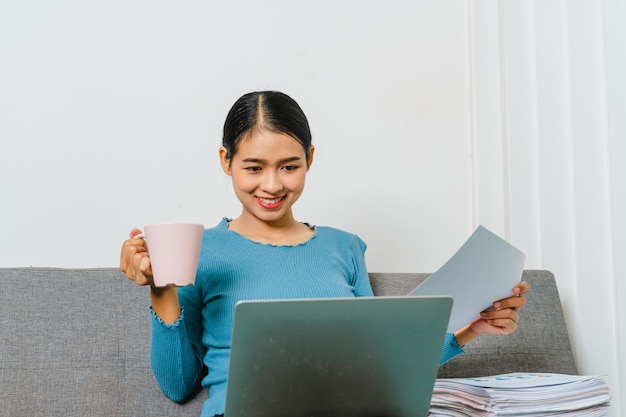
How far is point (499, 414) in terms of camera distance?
128cm

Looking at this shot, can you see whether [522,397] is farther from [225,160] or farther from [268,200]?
[225,160]

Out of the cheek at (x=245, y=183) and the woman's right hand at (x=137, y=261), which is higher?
the cheek at (x=245, y=183)

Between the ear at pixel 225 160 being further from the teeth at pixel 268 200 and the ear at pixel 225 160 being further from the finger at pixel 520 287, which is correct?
the finger at pixel 520 287

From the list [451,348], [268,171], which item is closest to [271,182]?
[268,171]

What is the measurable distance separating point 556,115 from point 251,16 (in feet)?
2.74

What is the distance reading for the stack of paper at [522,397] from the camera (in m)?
1.29

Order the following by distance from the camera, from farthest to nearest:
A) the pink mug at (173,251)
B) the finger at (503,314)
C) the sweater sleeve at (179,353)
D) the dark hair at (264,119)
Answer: the dark hair at (264,119) → the finger at (503,314) → the sweater sleeve at (179,353) → the pink mug at (173,251)

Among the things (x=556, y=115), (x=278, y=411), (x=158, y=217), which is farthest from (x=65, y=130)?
(x=556, y=115)

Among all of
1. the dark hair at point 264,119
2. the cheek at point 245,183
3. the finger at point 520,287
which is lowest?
the finger at point 520,287

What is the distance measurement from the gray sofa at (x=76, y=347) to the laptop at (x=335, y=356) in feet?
1.71

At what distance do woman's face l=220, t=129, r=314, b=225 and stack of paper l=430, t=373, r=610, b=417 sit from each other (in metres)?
0.47

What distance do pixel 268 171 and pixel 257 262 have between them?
180 millimetres

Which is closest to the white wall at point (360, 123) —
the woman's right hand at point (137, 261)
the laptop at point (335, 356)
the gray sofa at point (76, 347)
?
the gray sofa at point (76, 347)

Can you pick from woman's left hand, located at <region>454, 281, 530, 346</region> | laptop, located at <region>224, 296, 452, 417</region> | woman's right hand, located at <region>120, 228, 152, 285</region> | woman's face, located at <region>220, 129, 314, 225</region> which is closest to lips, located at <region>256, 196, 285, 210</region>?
woman's face, located at <region>220, 129, 314, 225</region>
